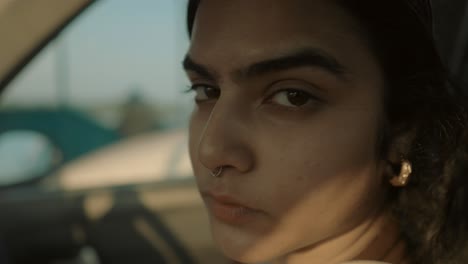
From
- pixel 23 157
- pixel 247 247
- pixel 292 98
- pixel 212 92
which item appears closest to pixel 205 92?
pixel 212 92

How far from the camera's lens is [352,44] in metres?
1.18

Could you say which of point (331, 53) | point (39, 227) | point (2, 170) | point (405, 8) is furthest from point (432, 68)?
point (2, 170)

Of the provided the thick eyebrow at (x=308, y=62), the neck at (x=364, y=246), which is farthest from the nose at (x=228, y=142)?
the neck at (x=364, y=246)

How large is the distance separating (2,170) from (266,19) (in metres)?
2.04

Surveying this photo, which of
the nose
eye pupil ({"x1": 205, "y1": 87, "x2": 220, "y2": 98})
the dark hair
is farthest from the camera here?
eye pupil ({"x1": 205, "y1": 87, "x2": 220, "y2": 98})

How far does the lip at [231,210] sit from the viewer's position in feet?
3.79

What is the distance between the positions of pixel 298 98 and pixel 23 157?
2.03 metres

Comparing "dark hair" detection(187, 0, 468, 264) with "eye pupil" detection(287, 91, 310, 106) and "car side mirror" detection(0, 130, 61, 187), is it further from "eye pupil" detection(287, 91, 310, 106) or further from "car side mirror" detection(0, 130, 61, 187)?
"car side mirror" detection(0, 130, 61, 187)

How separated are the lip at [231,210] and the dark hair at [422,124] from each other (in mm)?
314

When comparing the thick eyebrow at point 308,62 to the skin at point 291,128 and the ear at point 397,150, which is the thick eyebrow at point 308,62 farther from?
the ear at point 397,150

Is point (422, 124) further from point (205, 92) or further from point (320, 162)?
point (205, 92)

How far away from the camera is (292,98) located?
3.92 feet

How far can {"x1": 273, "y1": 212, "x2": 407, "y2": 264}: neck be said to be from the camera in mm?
1260

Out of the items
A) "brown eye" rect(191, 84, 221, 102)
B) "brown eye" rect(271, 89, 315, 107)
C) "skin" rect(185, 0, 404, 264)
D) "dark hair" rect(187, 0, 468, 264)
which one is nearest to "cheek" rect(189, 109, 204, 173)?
"brown eye" rect(191, 84, 221, 102)
